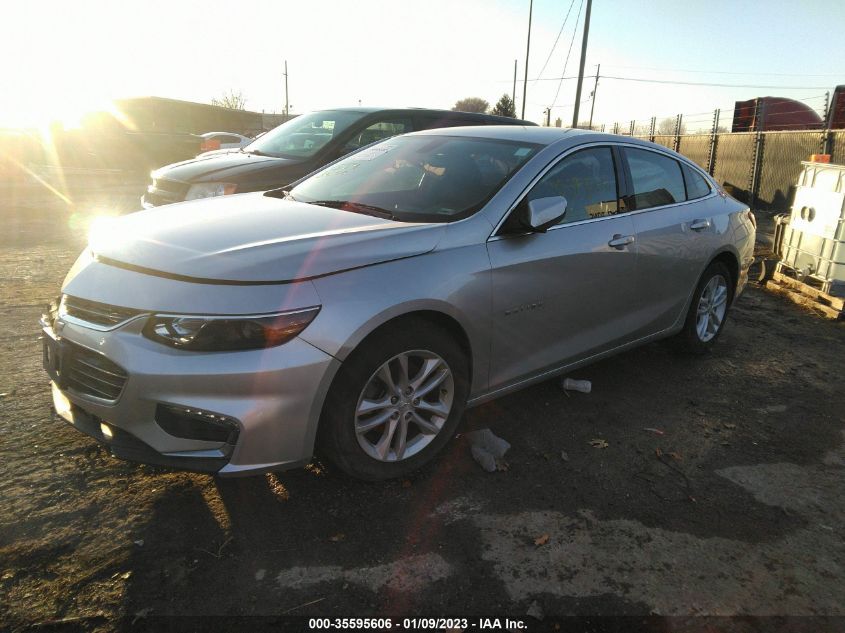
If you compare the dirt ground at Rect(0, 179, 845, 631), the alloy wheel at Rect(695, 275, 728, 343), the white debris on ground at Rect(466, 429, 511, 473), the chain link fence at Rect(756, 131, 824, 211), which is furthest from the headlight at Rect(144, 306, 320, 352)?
the chain link fence at Rect(756, 131, 824, 211)

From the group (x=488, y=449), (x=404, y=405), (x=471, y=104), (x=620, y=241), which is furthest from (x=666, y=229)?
(x=471, y=104)

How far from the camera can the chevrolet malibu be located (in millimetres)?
2412

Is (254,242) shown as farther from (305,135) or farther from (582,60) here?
(582,60)

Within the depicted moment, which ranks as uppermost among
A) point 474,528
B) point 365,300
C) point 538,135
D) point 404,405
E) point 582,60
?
point 582,60

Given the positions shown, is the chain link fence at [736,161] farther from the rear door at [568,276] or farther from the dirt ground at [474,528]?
the dirt ground at [474,528]

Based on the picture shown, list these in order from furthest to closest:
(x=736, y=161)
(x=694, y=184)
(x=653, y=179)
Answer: (x=736, y=161) → (x=694, y=184) → (x=653, y=179)

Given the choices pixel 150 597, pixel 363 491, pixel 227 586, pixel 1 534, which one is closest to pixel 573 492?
pixel 363 491

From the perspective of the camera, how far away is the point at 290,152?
6.70 meters

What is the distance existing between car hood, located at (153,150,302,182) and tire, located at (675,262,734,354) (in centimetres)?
401

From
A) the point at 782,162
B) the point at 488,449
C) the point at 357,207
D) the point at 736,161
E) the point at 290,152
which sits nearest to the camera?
the point at 488,449

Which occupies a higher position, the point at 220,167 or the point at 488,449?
the point at 220,167

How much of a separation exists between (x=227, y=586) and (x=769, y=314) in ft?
19.6

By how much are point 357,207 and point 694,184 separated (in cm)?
279

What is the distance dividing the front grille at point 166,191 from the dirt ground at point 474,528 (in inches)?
104
